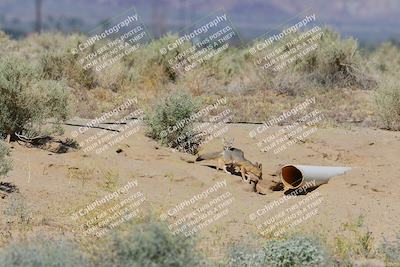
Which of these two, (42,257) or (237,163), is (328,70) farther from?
(42,257)

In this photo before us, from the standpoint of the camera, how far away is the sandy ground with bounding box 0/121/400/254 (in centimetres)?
902

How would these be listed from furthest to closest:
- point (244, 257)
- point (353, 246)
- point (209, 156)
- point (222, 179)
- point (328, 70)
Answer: point (328, 70)
point (209, 156)
point (222, 179)
point (353, 246)
point (244, 257)

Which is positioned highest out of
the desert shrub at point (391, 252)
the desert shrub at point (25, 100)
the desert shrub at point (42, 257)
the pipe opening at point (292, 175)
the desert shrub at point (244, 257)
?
the desert shrub at point (25, 100)

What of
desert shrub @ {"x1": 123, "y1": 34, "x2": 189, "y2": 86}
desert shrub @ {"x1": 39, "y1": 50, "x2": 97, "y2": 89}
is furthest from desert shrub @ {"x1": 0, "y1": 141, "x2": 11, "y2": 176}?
desert shrub @ {"x1": 123, "y1": 34, "x2": 189, "y2": 86}

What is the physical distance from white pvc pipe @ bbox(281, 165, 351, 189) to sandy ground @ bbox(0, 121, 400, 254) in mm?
163

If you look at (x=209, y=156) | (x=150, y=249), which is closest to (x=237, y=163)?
(x=209, y=156)

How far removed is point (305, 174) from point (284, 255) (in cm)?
369

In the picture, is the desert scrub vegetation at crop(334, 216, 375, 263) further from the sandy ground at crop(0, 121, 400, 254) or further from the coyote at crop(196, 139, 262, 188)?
the coyote at crop(196, 139, 262, 188)

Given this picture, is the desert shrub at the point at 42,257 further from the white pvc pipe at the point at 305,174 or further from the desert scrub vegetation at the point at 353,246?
the white pvc pipe at the point at 305,174

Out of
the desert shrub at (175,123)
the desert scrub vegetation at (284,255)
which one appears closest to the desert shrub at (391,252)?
the desert scrub vegetation at (284,255)

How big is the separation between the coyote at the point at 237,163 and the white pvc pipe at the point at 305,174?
0.42 metres

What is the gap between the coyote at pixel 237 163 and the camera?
446 inches

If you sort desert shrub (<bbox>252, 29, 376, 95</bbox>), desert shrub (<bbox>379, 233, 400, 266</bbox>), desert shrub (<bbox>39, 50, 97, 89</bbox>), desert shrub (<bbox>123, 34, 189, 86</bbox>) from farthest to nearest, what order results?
desert shrub (<bbox>123, 34, 189, 86</bbox>), desert shrub (<bbox>252, 29, 376, 95</bbox>), desert shrub (<bbox>39, 50, 97, 89</bbox>), desert shrub (<bbox>379, 233, 400, 266</bbox>)

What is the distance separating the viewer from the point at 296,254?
23.7 feet
